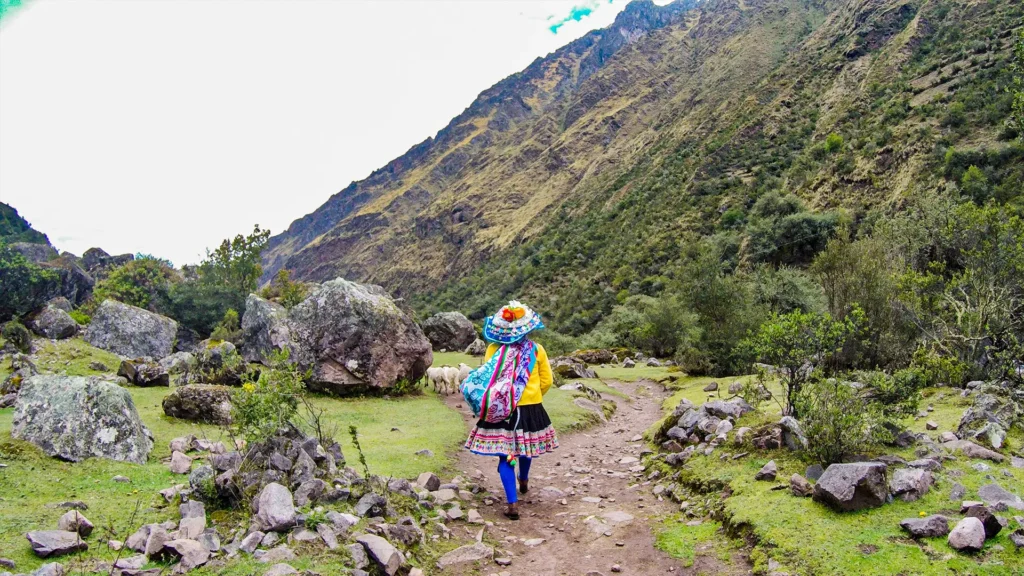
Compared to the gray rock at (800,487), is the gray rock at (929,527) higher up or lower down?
higher up

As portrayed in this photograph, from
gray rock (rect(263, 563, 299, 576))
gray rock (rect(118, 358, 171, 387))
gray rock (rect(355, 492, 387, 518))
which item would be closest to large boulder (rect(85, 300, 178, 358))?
gray rock (rect(118, 358, 171, 387))

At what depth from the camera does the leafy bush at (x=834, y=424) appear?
20.8 feet

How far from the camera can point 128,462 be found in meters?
7.39

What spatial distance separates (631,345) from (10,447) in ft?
126

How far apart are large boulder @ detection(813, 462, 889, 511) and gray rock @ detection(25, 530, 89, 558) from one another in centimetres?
707

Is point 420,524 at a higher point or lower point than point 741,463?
higher

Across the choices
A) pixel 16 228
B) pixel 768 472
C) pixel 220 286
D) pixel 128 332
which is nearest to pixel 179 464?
pixel 768 472

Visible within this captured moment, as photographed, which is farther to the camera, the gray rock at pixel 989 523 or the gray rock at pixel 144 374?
the gray rock at pixel 144 374

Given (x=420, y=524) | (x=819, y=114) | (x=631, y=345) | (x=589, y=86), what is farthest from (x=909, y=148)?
(x=589, y=86)

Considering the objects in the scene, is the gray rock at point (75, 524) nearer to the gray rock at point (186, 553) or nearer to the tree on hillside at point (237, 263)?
the gray rock at point (186, 553)

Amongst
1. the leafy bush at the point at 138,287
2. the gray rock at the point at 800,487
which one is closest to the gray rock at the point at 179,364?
the gray rock at the point at 800,487

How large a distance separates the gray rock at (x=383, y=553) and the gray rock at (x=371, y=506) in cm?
62

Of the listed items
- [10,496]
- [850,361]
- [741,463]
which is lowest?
[850,361]

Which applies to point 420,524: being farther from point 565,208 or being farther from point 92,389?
point 565,208
